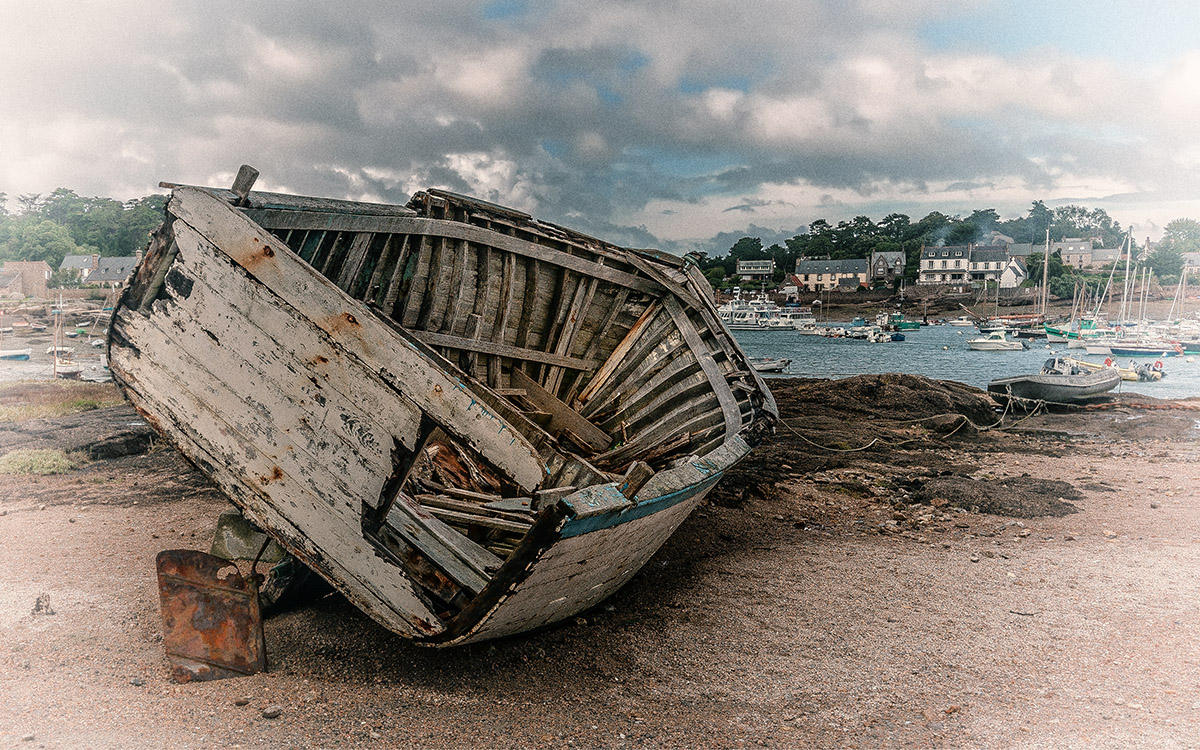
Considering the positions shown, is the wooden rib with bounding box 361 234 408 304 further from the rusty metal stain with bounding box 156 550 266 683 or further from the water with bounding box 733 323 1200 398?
the water with bounding box 733 323 1200 398

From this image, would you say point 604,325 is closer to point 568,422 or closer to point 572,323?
point 572,323

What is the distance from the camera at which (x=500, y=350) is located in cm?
694

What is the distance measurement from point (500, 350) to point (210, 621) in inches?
147

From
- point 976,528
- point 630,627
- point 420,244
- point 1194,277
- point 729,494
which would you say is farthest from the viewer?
point 1194,277

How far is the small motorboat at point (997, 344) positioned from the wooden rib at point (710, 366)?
4426 centimetres

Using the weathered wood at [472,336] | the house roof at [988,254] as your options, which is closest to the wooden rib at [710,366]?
the weathered wood at [472,336]

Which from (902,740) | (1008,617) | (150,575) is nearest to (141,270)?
(150,575)

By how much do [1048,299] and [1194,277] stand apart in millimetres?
23219

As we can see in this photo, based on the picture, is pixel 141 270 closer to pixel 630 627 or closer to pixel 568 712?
pixel 568 712

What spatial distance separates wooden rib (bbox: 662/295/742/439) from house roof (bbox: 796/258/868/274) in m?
68.9

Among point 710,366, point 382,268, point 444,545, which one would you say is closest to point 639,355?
point 710,366

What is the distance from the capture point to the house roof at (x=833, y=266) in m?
72.5

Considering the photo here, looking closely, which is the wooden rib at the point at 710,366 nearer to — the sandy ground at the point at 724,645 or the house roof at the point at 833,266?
the sandy ground at the point at 724,645

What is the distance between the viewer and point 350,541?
3424 mm
